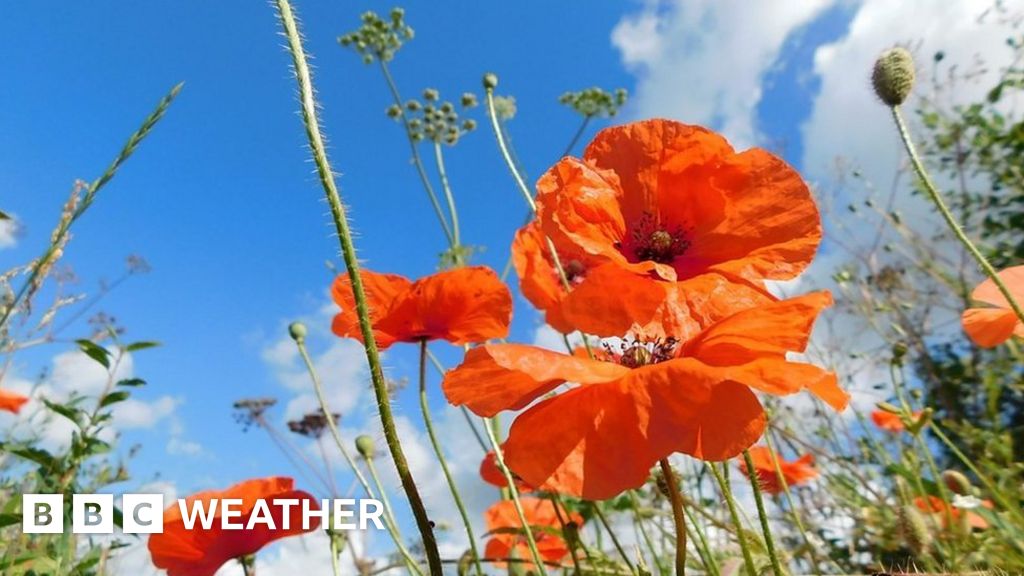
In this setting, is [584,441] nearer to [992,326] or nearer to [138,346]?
[992,326]

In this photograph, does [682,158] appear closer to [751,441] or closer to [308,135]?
[751,441]

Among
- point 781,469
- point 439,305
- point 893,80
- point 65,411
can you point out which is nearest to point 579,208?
point 893,80

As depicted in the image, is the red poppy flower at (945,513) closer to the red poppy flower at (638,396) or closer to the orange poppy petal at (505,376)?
the red poppy flower at (638,396)

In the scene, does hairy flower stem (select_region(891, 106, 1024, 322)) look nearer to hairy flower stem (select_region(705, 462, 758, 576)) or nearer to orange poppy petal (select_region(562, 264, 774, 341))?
orange poppy petal (select_region(562, 264, 774, 341))

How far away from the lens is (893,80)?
141 cm

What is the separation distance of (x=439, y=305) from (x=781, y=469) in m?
1.19

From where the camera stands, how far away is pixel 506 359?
866 millimetres

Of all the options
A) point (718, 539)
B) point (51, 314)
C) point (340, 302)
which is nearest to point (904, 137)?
point (340, 302)

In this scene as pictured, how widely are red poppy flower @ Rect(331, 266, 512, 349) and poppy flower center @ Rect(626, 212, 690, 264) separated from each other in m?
0.66

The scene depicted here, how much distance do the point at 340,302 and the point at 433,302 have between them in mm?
192

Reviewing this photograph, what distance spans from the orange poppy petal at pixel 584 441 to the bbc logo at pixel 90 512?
108 centimetres

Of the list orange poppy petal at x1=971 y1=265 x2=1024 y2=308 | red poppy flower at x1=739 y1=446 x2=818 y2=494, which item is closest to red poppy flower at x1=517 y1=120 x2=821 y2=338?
orange poppy petal at x1=971 y1=265 x2=1024 y2=308

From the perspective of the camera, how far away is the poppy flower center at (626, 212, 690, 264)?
114cm

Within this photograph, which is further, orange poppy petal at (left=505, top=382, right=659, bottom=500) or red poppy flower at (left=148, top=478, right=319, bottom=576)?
red poppy flower at (left=148, top=478, right=319, bottom=576)
